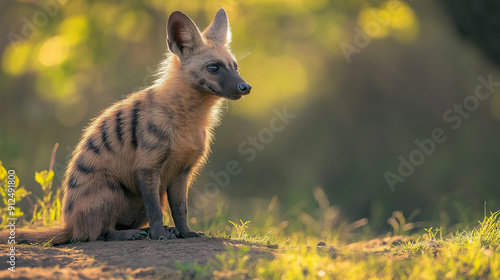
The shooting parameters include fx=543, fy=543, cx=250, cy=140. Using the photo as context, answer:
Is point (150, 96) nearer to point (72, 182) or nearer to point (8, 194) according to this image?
point (72, 182)

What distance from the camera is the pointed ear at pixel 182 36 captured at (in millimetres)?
5109

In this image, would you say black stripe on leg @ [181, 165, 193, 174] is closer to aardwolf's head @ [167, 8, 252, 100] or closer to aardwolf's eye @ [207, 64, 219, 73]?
aardwolf's head @ [167, 8, 252, 100]

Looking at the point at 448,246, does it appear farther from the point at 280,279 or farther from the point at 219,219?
the point at 219,219

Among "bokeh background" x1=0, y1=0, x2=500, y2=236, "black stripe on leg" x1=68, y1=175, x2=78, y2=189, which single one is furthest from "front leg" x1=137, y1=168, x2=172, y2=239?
"bokeh background" x1=0, y1=0, x2=500, y2=236

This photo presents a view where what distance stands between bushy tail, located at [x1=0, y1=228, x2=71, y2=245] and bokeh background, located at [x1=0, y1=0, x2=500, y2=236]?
2.70 metres

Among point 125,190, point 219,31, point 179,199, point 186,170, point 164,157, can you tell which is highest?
point 219,31

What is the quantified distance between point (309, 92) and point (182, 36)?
660 cm

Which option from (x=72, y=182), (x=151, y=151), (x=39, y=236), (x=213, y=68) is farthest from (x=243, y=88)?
(x=39, y=236)

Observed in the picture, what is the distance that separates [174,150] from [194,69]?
82 cm

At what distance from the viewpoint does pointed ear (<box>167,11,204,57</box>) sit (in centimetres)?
511

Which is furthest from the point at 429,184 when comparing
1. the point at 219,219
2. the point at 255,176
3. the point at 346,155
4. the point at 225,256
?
the point at 225,256

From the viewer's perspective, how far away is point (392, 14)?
798 cm

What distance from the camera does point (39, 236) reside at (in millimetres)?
4801

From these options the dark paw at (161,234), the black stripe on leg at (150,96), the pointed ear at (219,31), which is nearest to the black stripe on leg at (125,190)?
the dark paw at (161,234)
